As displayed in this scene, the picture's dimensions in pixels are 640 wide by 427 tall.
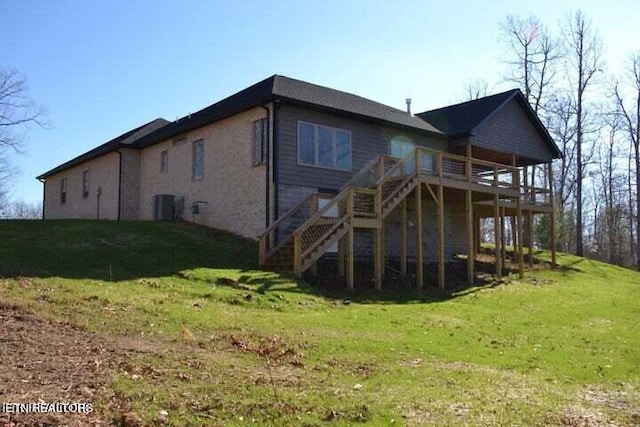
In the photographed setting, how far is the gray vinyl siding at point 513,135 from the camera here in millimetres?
24125

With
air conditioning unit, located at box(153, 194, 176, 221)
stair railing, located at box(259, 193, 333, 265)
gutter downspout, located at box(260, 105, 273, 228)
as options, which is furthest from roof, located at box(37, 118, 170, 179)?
stair railing, located at box(259, 193, 333, 265)

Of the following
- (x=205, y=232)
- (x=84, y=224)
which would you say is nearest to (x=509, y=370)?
(x=205, y=232)

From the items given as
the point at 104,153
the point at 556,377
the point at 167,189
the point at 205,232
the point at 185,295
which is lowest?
the point at 556,377

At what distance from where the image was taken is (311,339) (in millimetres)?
8820

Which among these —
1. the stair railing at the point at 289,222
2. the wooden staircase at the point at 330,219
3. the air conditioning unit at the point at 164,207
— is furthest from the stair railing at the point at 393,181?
the air conditioning unit at the point at 164,207

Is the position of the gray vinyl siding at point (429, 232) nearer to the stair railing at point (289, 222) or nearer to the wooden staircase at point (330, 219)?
the wooden staircase at point (330, 219)

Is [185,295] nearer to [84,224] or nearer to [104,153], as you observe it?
[84,224]

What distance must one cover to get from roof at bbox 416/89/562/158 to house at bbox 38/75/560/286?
0.24 ft

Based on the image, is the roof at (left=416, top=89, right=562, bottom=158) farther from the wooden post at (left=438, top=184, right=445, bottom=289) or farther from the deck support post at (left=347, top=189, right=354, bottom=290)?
the deck support post at (left=347, top=189, right=354, bottom=290)

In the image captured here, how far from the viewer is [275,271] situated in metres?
15.0

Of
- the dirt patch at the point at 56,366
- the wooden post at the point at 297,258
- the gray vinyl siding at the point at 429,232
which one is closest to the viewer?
the dirt patch at the point at 56,366

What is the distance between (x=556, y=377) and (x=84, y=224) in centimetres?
1570

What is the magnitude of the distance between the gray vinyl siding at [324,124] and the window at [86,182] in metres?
15.1

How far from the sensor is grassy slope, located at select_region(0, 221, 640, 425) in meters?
5.64
